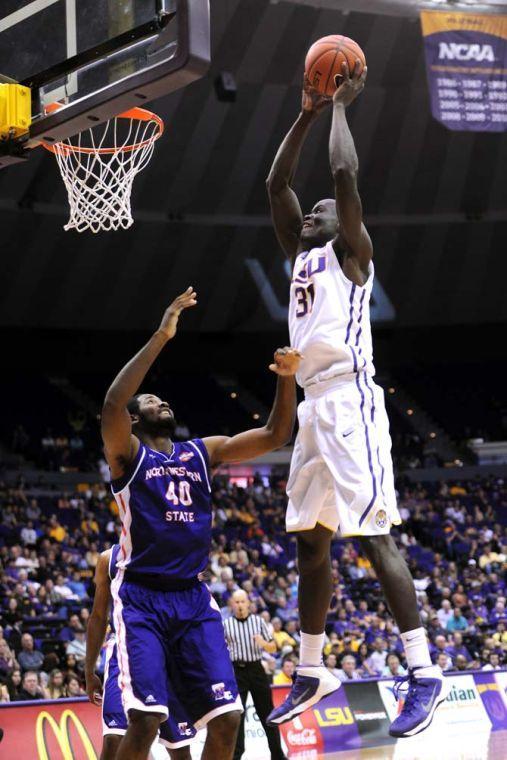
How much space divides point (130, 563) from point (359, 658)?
10386 millimetres

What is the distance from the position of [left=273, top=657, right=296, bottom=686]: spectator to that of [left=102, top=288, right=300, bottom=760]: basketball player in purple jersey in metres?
7.64

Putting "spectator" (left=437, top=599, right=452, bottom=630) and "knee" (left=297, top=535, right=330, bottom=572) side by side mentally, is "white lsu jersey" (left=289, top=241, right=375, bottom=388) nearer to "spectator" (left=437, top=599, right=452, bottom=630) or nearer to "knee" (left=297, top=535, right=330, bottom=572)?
"knee" (left=297, top=535, right=330, bottom=572)

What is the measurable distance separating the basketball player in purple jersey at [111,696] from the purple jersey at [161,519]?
409 mm

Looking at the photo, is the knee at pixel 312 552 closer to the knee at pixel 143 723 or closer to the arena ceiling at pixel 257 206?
the knee at pixel 143 723

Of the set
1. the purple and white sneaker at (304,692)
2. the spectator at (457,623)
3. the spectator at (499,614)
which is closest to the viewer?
the purple and white sneaker at (304,692)

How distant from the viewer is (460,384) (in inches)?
1293

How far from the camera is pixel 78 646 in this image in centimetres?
1395

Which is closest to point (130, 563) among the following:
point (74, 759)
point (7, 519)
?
point (74, 759)

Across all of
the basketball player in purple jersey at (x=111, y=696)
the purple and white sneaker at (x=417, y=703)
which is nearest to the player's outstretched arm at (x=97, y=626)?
the basketball player in purple jersey at (x=111, y=696)

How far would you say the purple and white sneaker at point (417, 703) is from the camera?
4.66 meters

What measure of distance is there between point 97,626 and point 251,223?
65.3 feet

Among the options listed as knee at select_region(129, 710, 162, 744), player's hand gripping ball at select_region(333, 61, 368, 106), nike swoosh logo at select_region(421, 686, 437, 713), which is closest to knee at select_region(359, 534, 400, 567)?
nike swoosh logo at select_region(421, 686, 437, 713)

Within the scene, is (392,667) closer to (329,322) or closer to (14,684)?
(14,684)

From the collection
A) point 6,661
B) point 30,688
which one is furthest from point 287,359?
point 6,661
